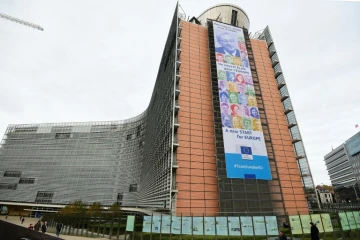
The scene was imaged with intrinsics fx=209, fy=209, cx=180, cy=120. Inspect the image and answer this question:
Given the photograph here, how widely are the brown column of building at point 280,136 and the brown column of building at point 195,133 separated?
1231cm

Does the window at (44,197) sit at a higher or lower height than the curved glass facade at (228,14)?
lower

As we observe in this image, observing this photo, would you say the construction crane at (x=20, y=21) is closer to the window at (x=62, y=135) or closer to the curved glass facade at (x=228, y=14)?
the window at (x=62, y=135)

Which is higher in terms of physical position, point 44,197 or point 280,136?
point 280,136

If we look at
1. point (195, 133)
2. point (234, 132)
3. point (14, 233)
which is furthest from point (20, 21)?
point (14, 233)

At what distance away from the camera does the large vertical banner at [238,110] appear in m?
32.1

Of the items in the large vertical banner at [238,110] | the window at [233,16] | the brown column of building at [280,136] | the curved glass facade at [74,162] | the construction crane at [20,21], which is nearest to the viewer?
the large vertical banner at [238,110]

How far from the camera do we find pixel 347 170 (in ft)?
387

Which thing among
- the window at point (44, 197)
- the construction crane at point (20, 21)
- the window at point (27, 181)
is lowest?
the window at point (44, 197)

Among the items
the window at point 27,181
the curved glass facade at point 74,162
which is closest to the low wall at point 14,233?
the curved glass facade at point 74,162

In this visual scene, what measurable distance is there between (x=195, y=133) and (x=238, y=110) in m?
8.96

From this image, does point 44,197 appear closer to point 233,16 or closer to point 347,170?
point 233,16

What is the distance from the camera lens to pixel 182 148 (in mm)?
32094

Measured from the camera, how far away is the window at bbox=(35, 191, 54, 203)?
86688 millimetres

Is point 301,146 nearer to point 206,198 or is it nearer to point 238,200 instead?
point 238,200
